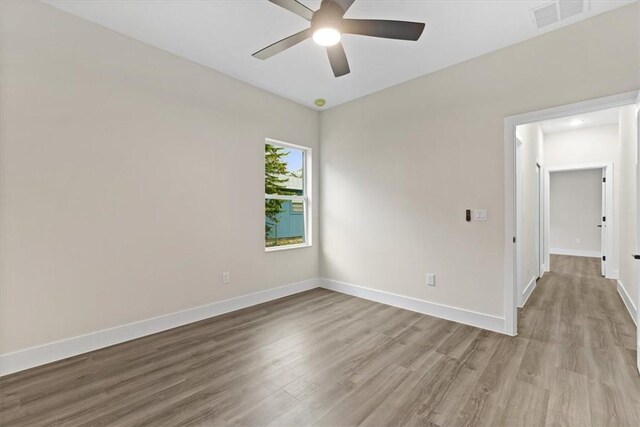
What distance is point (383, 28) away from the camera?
194 centimetres

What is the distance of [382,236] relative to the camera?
12.9ft

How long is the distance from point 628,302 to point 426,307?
2.48m

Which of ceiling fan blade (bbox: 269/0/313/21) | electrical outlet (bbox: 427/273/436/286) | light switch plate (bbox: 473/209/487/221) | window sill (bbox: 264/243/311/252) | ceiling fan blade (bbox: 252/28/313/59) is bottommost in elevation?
electrical outlet (bbox: 427/273/436/286)

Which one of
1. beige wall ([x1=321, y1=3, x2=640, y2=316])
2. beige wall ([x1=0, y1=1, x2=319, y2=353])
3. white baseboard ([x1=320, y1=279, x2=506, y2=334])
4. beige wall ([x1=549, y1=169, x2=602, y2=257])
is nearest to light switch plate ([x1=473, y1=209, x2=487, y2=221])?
beige wall ([x1=321, y1=3, x2=640, y2=316])

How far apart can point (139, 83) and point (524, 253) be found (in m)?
5.04

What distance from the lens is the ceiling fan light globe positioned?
76.6 inches

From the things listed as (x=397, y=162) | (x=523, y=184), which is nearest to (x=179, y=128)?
(x=397, y=162)

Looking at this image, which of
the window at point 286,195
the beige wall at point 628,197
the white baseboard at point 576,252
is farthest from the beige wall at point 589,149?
the window at point 286,195

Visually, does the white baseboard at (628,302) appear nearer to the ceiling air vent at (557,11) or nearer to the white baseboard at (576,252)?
the ceiling air vent at (557,11)

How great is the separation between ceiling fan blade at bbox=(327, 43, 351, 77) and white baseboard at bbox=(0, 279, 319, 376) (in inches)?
113

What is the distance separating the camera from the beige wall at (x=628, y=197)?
3389 millimetres

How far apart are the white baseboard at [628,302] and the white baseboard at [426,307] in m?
1.41

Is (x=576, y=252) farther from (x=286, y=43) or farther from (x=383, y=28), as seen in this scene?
(x=286, y=43)

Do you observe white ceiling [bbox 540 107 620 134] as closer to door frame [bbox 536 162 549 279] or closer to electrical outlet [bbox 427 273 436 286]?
door frame [bbox 536 162 549 279]
